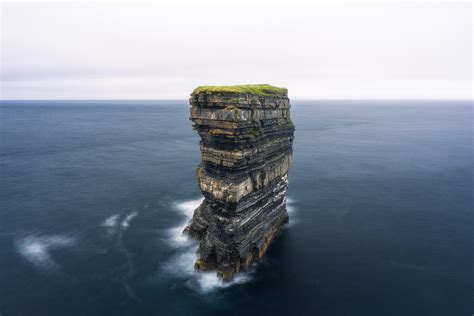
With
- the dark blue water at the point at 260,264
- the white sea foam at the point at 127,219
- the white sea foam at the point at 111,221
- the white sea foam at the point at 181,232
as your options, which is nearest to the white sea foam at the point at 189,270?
the white sea foam at the point at 181,232

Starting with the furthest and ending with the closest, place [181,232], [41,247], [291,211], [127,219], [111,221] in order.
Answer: [291,211] < [127,219] < [111,221] < [181,232] < [41,247]

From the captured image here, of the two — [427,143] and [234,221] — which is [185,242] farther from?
[427,143]

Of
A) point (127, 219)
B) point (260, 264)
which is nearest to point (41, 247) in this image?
point (127, 219)

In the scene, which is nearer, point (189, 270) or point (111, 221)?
point (189, 270)

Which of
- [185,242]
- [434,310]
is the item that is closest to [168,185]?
[185,242]

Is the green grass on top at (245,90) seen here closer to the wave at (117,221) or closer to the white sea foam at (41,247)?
the wave at (117,221)

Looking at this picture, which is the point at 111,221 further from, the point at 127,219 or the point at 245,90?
the point at 245,90

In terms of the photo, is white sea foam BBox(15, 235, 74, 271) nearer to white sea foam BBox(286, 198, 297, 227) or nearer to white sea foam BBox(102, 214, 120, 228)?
white sea foam BBox(102, 214, 120, 228)

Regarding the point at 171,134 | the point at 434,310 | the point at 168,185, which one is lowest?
the point at 434,310
